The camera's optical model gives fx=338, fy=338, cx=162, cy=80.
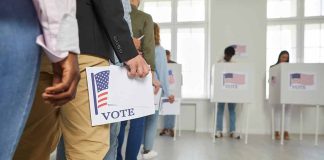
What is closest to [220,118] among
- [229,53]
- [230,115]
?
[230,115]

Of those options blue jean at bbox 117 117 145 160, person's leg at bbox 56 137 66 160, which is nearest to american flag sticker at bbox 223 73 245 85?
blue jean at bbox 117 117 145 160

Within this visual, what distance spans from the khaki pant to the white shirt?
13.9 inches

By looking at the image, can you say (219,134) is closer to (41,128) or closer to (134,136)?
(134,136)

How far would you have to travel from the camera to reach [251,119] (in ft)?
19.8

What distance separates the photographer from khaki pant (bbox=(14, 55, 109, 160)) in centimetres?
99

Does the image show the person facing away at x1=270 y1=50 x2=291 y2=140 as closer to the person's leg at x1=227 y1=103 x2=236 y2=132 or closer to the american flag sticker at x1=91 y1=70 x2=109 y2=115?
the person's leg at x1=227 y1=103 x2=236 y2=132

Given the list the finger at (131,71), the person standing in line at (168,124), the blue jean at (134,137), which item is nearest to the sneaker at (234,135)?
the person standing in line at (168,124)

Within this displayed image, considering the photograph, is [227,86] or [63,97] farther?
[227,86]

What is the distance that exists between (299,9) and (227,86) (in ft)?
8.64

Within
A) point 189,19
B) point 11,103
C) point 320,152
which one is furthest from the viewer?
point 189,19

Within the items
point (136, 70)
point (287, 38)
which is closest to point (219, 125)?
point (287, 38)

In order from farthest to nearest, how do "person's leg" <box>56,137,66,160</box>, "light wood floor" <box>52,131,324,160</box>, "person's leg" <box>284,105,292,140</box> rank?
"person's leg" <box>284,105,292,140</box>, "light wood floor" <box>52,131,324,160</box>, "person's leg" <box>56,137,66,160</box>

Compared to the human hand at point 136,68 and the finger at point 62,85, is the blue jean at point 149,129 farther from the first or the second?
the finger at point 62,85

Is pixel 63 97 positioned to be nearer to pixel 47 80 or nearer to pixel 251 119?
pixel 47 80
